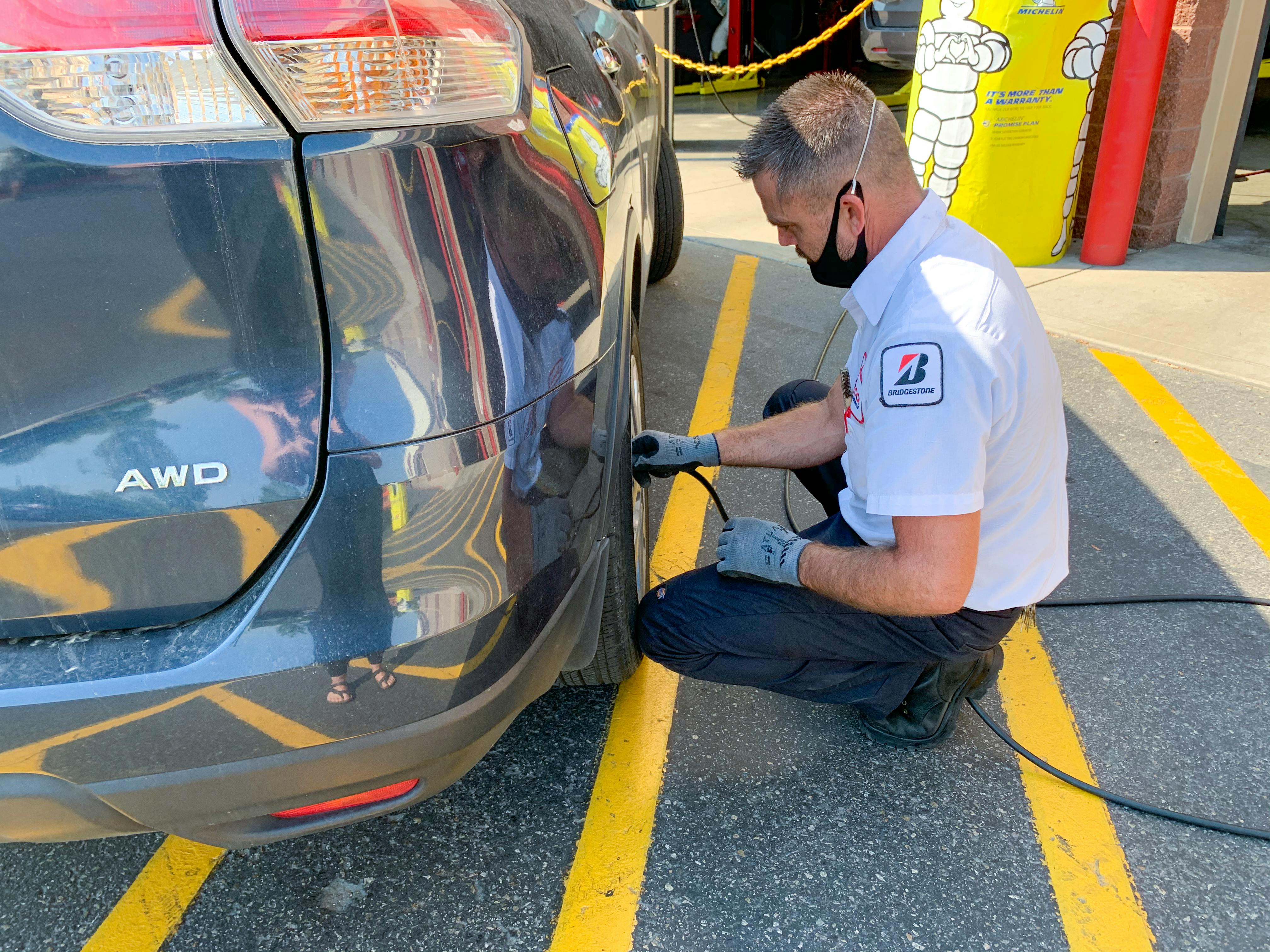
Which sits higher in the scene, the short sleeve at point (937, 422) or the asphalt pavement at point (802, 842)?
the short sleeve at point (937, 422)

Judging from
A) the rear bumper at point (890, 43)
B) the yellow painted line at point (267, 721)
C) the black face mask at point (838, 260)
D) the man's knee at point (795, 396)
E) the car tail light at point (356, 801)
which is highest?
the black face mask at point (838, 260)

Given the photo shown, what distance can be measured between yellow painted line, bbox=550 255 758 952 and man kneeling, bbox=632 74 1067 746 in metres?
0.19

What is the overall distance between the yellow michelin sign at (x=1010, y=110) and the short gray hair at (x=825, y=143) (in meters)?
3.02

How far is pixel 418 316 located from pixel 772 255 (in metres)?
4.56

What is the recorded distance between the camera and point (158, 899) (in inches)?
65.3

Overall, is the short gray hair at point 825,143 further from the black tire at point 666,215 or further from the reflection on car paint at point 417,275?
the black tire at point 666,215

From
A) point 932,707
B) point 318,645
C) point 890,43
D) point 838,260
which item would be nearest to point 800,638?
point 932,707

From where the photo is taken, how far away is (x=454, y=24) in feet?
3.66

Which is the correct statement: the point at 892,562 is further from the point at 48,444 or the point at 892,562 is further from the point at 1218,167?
the point at 1218,167

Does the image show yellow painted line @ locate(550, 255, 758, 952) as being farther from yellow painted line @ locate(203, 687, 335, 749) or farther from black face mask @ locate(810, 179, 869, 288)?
black face mask @ locate(810, 179, 869, 288)

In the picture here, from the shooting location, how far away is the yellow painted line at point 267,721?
1110mm

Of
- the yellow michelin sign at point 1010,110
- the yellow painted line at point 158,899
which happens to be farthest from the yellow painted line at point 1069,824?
Result: the yellow michelin sign at point 1010,110

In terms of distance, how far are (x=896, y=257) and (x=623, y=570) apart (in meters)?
0.75

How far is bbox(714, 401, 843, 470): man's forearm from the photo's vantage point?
2.24 meters
